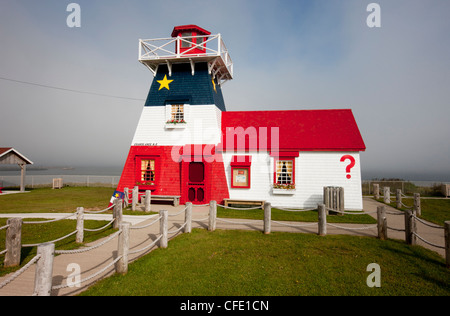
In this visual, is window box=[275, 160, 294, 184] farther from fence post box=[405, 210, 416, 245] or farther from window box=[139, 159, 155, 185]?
window box=[139, 159, 155, 185]

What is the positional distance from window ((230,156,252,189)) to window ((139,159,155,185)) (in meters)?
5.37

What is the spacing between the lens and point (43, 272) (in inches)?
170

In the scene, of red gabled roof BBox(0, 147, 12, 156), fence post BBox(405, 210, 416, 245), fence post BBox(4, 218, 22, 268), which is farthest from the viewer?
red gabled roof BBox(0, 147, 12, 156)

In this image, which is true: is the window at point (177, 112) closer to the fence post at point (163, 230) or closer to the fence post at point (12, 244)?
the fence post at point (163, 230)

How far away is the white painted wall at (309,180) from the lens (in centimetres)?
1494

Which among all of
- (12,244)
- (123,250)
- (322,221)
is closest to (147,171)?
(12,244)

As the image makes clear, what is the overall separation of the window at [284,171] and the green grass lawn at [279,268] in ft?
22.1

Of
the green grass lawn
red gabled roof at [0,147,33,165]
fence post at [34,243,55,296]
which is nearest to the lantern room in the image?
the green grass lawn

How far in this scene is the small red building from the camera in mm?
15297

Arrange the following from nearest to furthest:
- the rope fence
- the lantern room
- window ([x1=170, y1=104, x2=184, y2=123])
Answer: the rope fence, window ([x1=170, y1=104, x2=184, y2=123]), the lantern room

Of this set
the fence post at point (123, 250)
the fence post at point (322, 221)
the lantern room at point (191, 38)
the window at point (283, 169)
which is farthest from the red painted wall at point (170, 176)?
the fence post at point (123, 250)
